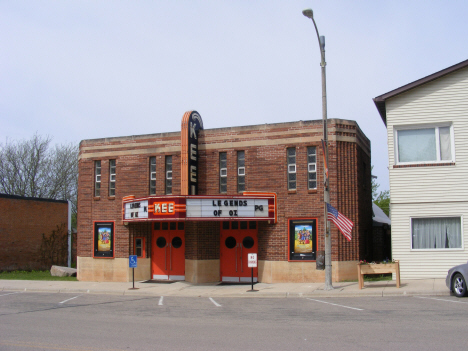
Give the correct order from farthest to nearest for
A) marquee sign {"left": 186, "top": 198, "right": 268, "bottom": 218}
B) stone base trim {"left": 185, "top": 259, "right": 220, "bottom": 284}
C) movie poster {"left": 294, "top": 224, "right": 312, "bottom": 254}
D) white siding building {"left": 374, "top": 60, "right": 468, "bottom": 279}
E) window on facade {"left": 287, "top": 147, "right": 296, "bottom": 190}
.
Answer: stone base trim {"left": 185, "top": 259, "right": 220, "bottom": 284} → window on facade {"left": 287, "top": 147, "right": 296, "bottom": 190} → movie poster {"left": 294, "top": 224, "right": 312, "bottom": 254} → marquee sign {"left": 186, "top": 198, "right": 268, "bottom": 218} → white siding building {"left": 374, "top": 60, "right": 468, "bottom": 279}

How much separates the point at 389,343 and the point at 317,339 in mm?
1324

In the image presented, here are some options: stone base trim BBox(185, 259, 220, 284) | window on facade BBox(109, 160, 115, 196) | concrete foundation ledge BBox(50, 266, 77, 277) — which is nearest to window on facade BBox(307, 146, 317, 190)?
stone base trim BBox(185, 259, 220, 284)

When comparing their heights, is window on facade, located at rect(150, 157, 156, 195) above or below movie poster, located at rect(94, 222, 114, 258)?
above

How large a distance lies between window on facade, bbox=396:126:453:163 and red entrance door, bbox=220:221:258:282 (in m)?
6.88

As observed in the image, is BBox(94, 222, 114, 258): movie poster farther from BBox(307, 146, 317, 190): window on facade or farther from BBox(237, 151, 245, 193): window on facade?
BBox(307, 146, 317, 190): window on facade

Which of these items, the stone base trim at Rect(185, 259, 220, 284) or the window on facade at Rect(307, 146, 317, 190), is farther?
the stone base trim at Rect(185, 259, 220, 284)

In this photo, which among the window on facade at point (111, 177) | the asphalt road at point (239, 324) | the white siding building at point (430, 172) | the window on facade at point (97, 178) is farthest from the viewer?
the window on facade at point (97, 178)

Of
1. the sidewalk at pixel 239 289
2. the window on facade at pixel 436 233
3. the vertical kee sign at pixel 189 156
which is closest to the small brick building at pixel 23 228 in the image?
the sidewalk at pixel 239 289

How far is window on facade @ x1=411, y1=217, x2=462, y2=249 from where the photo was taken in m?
18.5

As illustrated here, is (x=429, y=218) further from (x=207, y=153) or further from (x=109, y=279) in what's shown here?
(x=109, y=279)

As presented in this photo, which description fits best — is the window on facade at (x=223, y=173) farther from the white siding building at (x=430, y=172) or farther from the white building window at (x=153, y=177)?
the white siding building at (x=430, y=172)

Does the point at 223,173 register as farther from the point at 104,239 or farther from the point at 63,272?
the point at 63,272

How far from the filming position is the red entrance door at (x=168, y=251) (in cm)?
2230

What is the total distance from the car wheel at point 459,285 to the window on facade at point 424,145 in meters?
5.73
